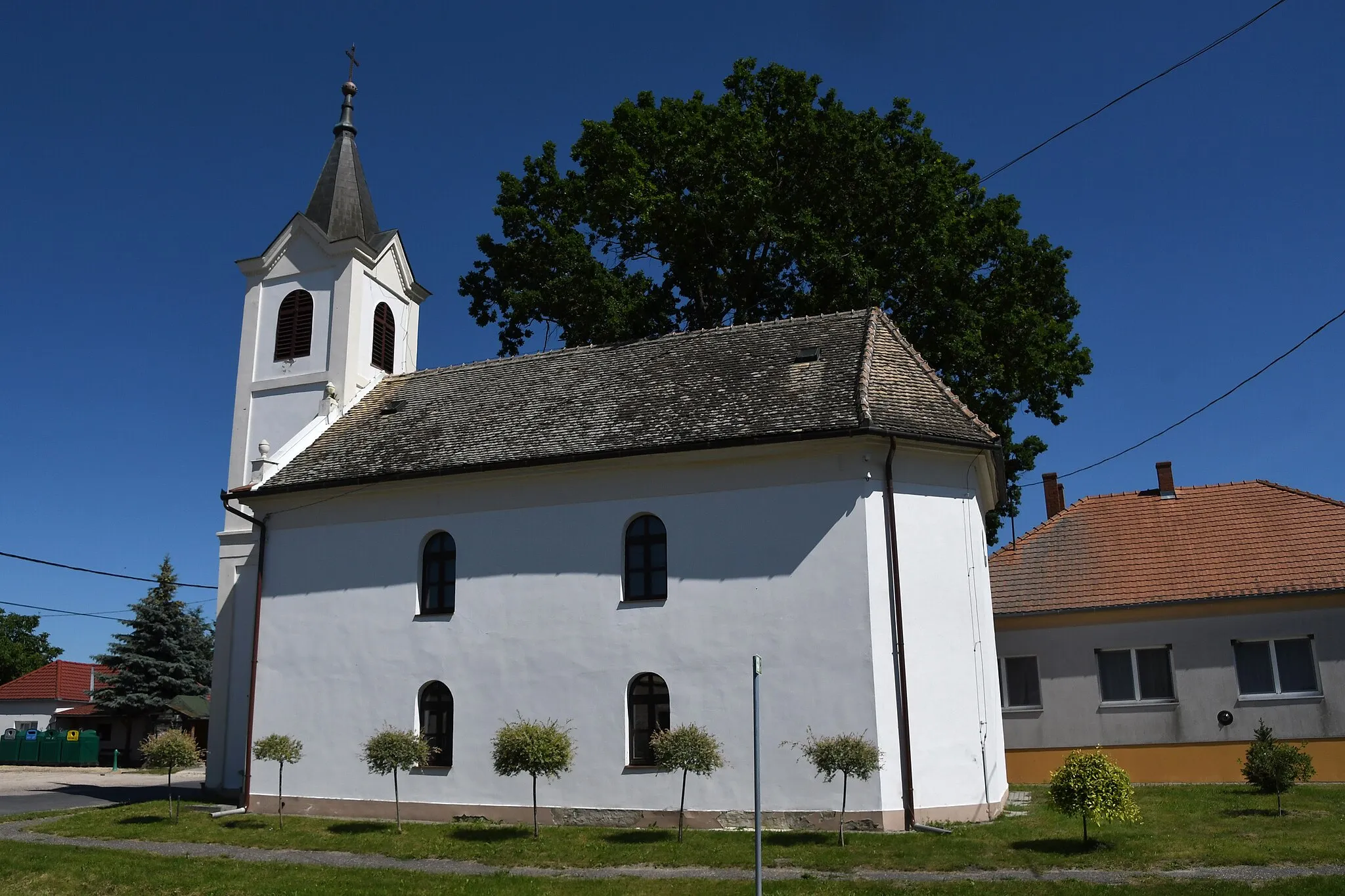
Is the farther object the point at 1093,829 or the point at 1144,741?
the point at 1144,741

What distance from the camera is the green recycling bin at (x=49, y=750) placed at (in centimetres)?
4362

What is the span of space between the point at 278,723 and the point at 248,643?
297 centimetres

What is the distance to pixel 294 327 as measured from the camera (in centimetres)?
2573

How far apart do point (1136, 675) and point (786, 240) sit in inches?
526

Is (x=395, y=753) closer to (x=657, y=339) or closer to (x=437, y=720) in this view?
(x=437, y=720)

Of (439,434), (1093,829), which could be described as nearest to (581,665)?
(439,434)

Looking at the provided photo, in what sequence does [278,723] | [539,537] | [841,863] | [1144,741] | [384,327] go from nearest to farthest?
[841,863], [539,537], [278,723], [1144,741], [384,327]

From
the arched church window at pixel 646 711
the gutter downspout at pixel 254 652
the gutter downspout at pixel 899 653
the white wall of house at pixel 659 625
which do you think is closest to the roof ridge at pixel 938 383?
the white wall of house at pixel 659 625

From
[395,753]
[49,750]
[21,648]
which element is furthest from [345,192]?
[21,648]

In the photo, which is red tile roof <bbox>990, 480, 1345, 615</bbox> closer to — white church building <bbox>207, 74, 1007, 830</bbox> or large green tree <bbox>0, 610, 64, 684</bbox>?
white church building <bbox>207, 74, 1007, 830</bbox>

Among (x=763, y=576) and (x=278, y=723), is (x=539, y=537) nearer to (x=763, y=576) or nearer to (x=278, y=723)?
(x=763, y=576)

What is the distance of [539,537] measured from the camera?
62.8 ft

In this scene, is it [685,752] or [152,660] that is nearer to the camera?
[685,752]

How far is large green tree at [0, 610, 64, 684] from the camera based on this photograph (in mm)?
78250
